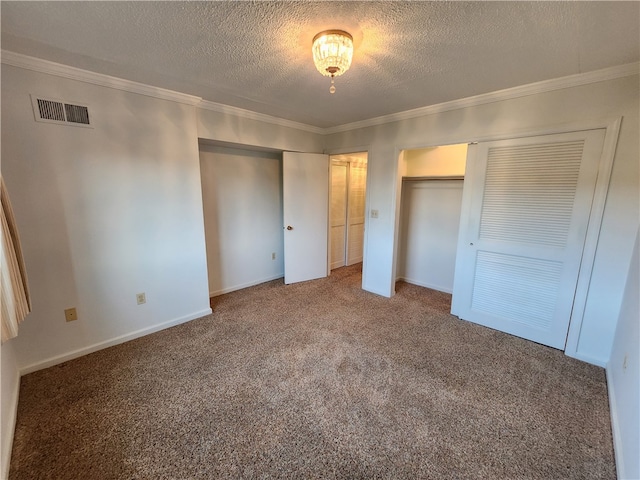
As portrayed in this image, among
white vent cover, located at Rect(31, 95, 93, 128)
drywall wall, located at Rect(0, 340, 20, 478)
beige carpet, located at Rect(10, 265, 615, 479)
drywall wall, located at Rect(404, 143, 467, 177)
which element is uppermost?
white vent cover, located at Rect(31, 95, 93, 128)

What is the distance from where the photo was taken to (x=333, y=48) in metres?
1.50

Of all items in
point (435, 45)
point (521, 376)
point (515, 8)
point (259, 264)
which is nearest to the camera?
point (515, 8)

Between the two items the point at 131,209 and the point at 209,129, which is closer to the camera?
the point at 131,209

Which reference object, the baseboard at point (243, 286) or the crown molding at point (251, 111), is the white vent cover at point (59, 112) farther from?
the baseboard at point (243, 286)

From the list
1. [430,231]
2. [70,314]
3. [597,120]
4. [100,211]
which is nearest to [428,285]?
[430,231]

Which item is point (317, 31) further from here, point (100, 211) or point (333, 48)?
point (100, 211)

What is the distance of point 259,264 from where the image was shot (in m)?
3.97

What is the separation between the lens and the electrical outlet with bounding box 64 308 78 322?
2.15 m

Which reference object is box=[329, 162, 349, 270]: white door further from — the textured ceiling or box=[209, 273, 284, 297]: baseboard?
the textured ceiling

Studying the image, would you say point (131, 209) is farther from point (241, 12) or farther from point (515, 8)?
point (515, 8)

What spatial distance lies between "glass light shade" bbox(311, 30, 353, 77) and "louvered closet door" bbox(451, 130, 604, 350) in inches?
69.3

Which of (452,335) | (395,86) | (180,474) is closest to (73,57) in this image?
(395,86)

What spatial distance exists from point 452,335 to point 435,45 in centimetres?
242

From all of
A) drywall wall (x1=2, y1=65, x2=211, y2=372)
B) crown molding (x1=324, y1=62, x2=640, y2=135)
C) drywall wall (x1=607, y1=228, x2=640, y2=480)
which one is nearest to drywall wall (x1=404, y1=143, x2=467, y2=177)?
crown molding (x1=324, y1=62, x2=640, y2=135)
